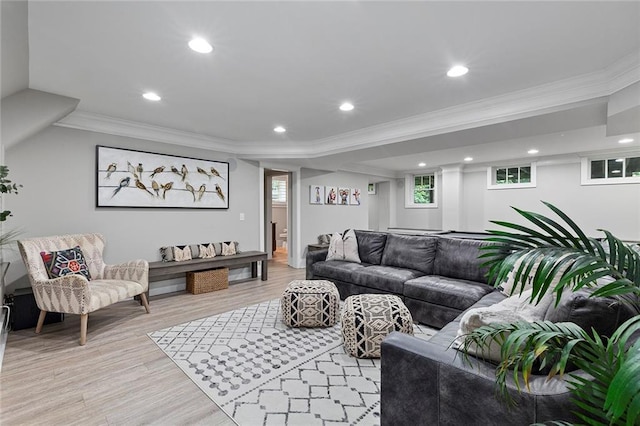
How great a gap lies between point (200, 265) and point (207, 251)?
0.40 m

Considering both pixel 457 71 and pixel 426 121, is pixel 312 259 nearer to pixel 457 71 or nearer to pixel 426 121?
pixel 426 121

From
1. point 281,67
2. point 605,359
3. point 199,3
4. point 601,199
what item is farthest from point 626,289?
point 601,199

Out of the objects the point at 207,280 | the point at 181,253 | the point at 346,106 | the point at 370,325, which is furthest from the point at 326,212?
the point at 370,325

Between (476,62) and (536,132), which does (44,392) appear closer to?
(476,62)

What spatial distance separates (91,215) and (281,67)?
10.5ft

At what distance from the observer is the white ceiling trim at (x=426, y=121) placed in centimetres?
268

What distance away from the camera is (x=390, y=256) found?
13.6 ft

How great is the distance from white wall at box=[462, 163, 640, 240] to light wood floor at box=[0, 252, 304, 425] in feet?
19.0

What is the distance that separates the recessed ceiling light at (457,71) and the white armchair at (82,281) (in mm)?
3735

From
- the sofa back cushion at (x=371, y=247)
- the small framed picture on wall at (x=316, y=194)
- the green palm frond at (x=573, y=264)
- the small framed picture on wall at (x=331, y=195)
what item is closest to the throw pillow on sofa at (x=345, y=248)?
the sofa back cushion at (x=371, y=247)

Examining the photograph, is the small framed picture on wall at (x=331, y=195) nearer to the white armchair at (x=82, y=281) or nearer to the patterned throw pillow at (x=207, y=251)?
the patterned throw pillow at (x=207, y=251)

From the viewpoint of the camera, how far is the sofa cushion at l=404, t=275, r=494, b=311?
292cm

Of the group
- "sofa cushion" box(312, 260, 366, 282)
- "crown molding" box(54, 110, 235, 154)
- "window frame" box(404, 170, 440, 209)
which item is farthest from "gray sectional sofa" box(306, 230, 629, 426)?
"window frame" box(404, 170, 440, 209)

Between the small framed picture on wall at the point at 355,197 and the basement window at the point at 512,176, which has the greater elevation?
the basement window at the point at 512,176
